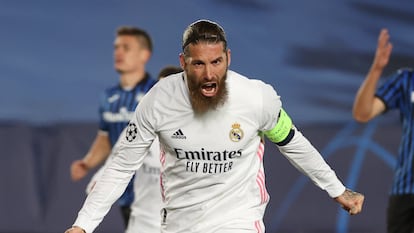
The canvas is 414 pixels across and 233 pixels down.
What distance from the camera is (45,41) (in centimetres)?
966

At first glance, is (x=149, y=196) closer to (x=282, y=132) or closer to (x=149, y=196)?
(x=149, y=196)

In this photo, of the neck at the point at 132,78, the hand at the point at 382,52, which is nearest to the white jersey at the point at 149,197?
the neck at the point at 132,78

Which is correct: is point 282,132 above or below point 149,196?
above

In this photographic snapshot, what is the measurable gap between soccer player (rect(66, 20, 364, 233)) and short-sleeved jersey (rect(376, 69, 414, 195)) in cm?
164

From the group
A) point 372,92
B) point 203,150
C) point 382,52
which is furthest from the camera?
point 372,92

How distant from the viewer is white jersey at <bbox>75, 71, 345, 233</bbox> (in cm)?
484

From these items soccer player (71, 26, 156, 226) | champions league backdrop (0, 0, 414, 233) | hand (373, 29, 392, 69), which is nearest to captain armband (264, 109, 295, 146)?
hand (373, 29, 392, 69)

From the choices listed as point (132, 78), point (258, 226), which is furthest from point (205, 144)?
point (132, 78)

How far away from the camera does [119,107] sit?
25.3 feet

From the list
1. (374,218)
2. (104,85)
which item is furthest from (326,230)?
(104,85)

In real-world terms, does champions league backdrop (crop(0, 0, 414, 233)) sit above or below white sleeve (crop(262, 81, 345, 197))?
below

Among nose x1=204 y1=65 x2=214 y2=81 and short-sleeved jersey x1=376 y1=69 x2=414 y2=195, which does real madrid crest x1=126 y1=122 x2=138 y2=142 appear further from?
short-sleeved jersey x1=376 y1=69 x2=414 y2=195

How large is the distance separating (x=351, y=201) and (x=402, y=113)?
1.81 m

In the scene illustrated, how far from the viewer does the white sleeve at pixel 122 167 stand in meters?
4.81
